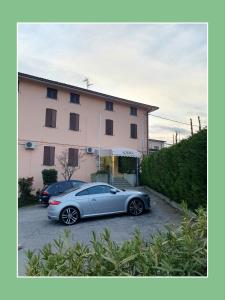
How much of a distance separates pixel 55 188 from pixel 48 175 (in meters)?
0.53

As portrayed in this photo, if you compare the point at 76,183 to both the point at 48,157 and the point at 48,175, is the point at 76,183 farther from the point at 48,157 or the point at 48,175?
the point at 48,157

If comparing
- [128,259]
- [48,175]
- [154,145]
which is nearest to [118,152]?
[154,145]

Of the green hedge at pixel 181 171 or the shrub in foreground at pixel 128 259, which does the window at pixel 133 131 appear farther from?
the shrub in foreground at pixel 128 259

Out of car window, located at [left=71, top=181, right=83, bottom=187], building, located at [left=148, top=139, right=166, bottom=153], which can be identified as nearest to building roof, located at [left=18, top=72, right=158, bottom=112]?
building, located at [left=148, top=139, right=166, bottom=153]

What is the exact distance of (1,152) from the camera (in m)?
2.79

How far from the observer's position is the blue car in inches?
163

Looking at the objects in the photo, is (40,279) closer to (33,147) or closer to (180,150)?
(33,147)

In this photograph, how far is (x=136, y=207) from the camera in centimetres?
448

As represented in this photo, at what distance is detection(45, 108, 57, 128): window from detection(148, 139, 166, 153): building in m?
1.40

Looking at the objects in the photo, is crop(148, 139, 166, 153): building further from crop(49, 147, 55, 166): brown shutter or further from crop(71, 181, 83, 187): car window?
crop(49, 147, 55, 166): brown shutter

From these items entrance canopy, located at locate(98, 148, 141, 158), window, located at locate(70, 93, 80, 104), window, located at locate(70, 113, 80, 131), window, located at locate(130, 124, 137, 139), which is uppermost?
window, located at locate(70, 93, 80, 104)

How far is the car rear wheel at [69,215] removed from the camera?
4.32 m

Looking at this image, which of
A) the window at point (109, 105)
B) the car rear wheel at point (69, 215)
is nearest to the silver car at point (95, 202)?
the car rear wheel at point (69, 215)

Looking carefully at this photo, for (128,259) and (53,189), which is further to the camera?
(53,189)
